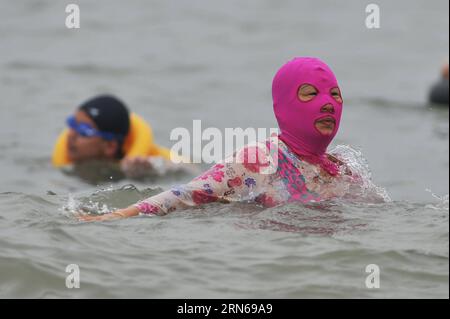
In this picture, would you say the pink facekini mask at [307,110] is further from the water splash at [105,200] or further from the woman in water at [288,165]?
the water splash at [105,200]

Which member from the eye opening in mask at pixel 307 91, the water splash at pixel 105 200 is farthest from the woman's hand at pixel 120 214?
the eye opening in mask at pixel 307 91

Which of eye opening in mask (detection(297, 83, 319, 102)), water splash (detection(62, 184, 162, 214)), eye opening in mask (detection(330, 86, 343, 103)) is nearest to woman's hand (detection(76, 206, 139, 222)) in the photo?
water splash (detection(62, 184, 162, 214))

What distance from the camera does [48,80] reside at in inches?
770

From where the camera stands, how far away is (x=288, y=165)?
7.33 metres

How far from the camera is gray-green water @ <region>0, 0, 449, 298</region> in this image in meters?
6.19

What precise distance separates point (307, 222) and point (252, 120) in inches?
396

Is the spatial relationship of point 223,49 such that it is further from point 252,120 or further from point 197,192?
point 197,192

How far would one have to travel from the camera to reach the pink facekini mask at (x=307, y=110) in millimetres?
7398

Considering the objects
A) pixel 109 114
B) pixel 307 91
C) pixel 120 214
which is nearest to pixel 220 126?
Answer: pixel 109 114

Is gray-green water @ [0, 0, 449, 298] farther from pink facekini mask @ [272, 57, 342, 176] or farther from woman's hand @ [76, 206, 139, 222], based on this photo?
pink facekini mask @ [272, 57, 342, 176]

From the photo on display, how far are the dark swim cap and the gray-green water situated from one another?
82cm

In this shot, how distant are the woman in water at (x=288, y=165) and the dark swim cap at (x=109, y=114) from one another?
5.92m

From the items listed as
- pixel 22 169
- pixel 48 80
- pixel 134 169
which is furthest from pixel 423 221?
pixel 48 80

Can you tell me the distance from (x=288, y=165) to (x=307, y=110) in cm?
40
